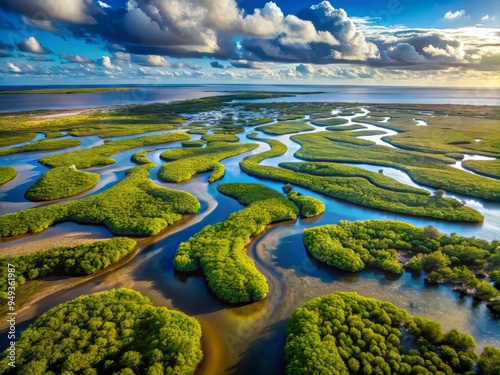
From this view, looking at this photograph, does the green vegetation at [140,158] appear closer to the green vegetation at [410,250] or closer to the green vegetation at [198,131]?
A: the green vegetation at [198,131]

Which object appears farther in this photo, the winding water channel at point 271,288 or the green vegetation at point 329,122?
the green vegetation at point 329,122

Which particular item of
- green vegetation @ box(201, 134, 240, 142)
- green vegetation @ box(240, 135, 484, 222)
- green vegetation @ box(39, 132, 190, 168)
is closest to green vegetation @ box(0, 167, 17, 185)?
green vegetation @ box(39, 132, 190, 168)

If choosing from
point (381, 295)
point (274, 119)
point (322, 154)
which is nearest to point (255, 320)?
point (381, 295)

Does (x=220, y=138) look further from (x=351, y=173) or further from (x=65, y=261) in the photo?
(x=65, y=261)

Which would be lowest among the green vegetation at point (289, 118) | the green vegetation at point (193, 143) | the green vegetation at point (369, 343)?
the green vegetation at point (369, 343)

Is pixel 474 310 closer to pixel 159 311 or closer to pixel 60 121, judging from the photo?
pixel 159 311

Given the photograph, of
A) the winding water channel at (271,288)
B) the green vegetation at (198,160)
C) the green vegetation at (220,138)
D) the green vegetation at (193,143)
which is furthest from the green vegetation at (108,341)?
the green vegetation at (220,138)

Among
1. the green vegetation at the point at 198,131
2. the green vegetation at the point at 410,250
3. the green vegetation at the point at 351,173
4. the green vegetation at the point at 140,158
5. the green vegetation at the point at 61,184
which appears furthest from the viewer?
the green vegetation at the point at 198,131

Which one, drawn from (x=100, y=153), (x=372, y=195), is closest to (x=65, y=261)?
(x=372, y=195)

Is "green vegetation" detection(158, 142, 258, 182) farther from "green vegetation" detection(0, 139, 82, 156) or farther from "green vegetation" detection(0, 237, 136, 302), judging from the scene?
"green vegetation" detection(0, 139, 82, 156)
